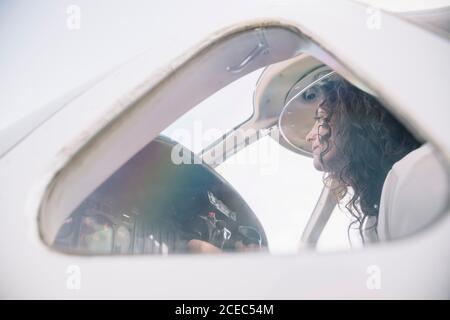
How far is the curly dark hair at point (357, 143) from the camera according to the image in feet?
4.12

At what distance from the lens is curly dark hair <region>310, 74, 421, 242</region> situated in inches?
49.4

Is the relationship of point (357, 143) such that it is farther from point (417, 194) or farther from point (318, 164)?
point (417, 194)

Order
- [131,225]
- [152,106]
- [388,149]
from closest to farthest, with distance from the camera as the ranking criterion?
[152,106]
[388,149]
[131,225]

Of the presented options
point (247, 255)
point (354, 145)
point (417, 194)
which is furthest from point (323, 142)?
point (247, 255)

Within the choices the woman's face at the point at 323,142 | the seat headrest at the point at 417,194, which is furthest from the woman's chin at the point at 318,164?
the seat headrest at the point at 417,194

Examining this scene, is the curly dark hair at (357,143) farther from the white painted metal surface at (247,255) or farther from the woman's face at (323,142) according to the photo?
the white painted metal surface at (247,255)

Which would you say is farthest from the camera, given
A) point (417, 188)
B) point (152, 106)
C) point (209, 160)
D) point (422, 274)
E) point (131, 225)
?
point (209, 160)

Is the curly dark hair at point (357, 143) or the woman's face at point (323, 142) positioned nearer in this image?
the curly dark hair at point (357, 143)

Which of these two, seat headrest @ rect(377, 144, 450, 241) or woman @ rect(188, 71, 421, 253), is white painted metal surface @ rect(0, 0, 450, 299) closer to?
seat headrest @ rect(377, 144, 450, 241)
